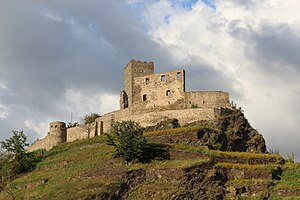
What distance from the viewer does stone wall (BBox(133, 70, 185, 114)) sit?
7775cm

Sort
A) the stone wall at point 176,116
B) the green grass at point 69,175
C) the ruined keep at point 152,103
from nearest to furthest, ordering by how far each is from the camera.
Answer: the green grass at point 69,175, the stone wall at point 176,116, the ruined keep at point 152,103

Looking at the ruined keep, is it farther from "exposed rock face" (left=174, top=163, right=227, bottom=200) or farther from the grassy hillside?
"exposed rock face" (left=174, top=163, right=227, bottom=200)

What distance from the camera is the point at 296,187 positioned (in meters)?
58.6

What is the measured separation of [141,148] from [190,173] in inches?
230

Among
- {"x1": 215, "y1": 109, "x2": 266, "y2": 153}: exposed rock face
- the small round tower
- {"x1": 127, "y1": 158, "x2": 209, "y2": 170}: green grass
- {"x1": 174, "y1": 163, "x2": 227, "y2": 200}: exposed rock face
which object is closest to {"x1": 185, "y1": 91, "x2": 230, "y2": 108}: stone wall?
{"x1": 215, "y1": 109, "x2": 266, "y2": 153}: exposed rock face

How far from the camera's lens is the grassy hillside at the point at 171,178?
57344mm

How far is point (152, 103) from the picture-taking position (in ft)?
260

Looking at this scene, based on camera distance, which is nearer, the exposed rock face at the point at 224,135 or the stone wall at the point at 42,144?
the exposed rock face at the point at 224,135

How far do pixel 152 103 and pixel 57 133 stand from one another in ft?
45.6

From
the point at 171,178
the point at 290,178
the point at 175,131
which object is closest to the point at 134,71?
the point at 175,131

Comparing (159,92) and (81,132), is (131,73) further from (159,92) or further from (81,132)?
(81,132)

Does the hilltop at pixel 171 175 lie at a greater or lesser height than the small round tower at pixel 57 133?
lesser

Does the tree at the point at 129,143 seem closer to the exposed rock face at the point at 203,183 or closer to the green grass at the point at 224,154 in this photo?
the green grass at the point at 224,154

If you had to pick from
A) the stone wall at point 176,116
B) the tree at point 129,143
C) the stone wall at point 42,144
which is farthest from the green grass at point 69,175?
the stone wall at point 42,144
